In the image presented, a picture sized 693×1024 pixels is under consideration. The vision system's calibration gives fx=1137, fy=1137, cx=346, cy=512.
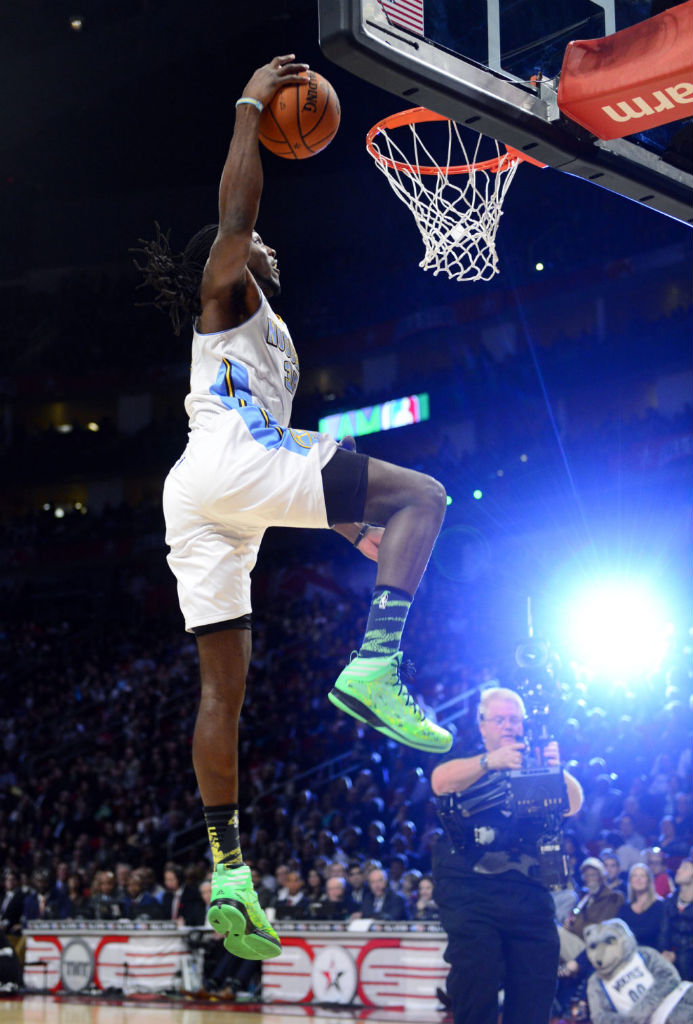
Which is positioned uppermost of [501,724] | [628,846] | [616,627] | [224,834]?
[616,627]

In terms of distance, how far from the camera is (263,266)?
11.6ft

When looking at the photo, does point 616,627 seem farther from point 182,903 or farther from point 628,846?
point 182,903

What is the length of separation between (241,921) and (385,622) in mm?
933

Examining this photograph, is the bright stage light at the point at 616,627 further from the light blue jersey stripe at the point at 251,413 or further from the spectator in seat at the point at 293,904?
the light blue jersey stripe at the point at 251,413

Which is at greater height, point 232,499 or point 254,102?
point 254,102

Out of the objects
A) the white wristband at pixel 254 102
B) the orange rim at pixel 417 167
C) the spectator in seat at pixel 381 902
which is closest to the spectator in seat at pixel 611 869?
the spectator in seat at pixel 381 902

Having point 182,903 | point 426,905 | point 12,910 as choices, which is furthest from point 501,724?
point 12,910

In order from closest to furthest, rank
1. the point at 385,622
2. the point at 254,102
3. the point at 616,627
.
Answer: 1. the point at 385,622
2. the point at 254,102
3. the point at 616,627

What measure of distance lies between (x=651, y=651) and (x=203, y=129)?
34.1 ft

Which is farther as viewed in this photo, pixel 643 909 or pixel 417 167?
pixel 643 909

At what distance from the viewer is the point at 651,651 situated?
1312cm

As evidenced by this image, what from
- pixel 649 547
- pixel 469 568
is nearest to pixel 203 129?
pixel 469 568

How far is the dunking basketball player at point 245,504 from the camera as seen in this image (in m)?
3.13

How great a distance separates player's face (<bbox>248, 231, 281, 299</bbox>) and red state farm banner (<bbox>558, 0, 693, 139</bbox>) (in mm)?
1472
